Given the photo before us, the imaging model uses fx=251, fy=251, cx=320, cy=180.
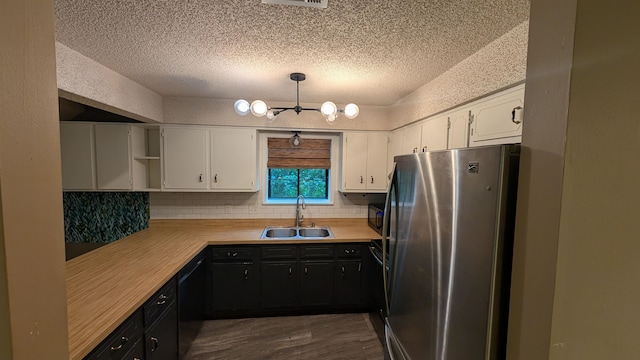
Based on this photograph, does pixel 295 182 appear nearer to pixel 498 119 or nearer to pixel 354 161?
pixel 354 161

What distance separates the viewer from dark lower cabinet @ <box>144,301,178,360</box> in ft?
5.09

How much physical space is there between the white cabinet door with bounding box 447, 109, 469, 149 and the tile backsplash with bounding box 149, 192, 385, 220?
157 cm

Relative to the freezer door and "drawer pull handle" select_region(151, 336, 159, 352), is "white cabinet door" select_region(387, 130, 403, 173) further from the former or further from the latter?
"drawer pull handle" select_region(151, 336, 159, 352)

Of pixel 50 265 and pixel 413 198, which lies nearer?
pixel 50 265

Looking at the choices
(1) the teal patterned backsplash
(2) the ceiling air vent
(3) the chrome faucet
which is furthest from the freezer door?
(1) the teal patterned backsplash

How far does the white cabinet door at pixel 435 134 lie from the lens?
1.91 metres

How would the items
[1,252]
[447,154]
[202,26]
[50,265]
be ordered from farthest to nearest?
[202,26] < [447,154] < [50,265] < [1,252]

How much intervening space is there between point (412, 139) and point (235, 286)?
233 cm

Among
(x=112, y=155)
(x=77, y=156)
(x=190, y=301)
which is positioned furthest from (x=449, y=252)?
(x=77, y=156)

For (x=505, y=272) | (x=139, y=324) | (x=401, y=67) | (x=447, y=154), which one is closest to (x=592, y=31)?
(x=447, y=154)

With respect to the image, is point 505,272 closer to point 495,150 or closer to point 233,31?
point 495,150

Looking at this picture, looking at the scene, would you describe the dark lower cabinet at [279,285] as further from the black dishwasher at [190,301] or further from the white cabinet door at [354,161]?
the white cabinet door at [354,161]

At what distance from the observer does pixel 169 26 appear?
135 centimetres

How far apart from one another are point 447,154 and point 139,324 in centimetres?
186
